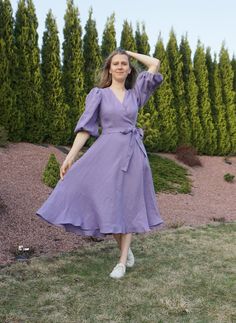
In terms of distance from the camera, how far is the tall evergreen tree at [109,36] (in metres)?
12.3

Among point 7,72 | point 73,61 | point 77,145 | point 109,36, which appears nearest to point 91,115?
point 77,145

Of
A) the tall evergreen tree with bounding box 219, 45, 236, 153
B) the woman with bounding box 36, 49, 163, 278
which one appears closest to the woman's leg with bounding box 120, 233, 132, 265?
the woman with bounding box 36, 49, 163, 278

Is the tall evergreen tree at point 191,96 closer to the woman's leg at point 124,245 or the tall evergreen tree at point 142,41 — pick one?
the tall evergreen tree at point 142,41

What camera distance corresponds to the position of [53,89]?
35.0 feet

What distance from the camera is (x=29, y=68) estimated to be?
10.2 metres

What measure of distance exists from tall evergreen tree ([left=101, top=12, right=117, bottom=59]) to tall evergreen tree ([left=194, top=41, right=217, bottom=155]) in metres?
3.56

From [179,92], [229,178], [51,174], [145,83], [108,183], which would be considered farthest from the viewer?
[179,92]

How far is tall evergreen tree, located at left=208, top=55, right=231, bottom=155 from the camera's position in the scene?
14.9m

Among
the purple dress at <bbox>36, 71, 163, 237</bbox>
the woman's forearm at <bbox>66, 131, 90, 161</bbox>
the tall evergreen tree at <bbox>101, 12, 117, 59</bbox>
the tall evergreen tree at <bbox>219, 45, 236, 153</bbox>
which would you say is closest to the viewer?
the purple dress at <bbox>36, 71, 163, 237</bbox>

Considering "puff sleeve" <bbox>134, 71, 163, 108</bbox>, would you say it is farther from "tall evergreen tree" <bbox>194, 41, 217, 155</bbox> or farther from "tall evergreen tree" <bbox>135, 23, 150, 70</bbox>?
"tall evergreen tree" <bbox>194, 41, 217, 155</bbox>

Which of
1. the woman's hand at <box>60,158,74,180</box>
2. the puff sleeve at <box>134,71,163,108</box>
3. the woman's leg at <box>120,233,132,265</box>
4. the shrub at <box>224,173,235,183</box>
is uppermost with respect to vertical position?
the puff sleeve at <box>134,71,163,108</box>

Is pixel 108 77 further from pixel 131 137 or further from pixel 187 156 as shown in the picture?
pixel 187 156

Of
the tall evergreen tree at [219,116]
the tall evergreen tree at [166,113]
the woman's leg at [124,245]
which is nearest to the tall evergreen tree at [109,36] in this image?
the tall evergreen tree at [166,113]

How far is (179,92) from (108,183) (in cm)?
1073
